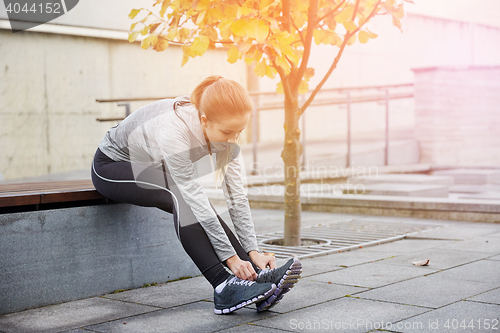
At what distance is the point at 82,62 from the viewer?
10039 mm

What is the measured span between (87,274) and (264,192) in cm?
451

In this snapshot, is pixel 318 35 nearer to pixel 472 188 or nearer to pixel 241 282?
pixel 241 282

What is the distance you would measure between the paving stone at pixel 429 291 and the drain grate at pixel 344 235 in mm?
1039

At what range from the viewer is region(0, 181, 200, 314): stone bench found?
9.16 ft

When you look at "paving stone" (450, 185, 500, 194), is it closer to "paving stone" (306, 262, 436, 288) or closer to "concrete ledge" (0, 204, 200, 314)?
"paving stone" (306, 262, 436, 288)

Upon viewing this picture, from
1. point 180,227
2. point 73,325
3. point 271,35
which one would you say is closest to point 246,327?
point 180,227

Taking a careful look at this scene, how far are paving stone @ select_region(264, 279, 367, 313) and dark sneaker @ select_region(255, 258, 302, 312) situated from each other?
0.56ft

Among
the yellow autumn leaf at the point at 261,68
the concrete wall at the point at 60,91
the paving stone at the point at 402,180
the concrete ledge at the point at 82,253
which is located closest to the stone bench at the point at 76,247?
the concrete ledge at the point at 82,253

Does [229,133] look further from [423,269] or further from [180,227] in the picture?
[423,269]

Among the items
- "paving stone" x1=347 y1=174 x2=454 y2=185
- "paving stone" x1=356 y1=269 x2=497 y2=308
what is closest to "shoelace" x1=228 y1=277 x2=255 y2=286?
"paving stone" x1=356 y1=269 x2=497 y2=308

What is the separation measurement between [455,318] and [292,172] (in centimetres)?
215

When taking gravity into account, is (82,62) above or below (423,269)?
above

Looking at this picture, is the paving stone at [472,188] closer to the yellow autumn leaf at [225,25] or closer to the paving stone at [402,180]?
the paving stone at [402,180]

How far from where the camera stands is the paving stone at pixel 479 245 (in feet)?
14.0
